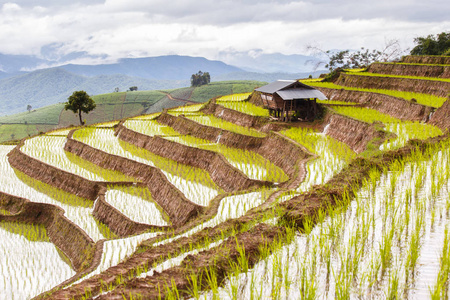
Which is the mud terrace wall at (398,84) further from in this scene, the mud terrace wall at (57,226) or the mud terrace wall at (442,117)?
the mud terrace wall at (57,226)

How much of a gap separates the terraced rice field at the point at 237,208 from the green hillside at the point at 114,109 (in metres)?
58.5

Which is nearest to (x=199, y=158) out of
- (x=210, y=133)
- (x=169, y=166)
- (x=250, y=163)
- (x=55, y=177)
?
(x=169, y=166)

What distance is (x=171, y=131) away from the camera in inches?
851

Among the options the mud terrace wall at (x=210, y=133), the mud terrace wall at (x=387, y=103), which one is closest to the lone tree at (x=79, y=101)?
the mud terrace wall at (x=210, y=133)

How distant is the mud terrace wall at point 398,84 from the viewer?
16.7 metres

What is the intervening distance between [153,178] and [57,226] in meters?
3.41

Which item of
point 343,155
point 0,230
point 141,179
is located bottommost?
point 0,230

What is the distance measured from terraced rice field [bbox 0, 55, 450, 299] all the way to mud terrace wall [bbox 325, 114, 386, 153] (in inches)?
2.5

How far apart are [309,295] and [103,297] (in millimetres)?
1897

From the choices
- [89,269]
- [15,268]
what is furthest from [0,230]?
[89,269]

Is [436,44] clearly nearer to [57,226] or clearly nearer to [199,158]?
[199,158]

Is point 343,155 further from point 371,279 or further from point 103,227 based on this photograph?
point 371,279

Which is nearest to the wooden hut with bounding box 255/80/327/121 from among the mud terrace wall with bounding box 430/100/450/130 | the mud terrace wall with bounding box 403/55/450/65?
the mud terrace wall with bounding box 430/100/450/130

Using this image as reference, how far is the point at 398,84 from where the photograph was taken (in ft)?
64.2
